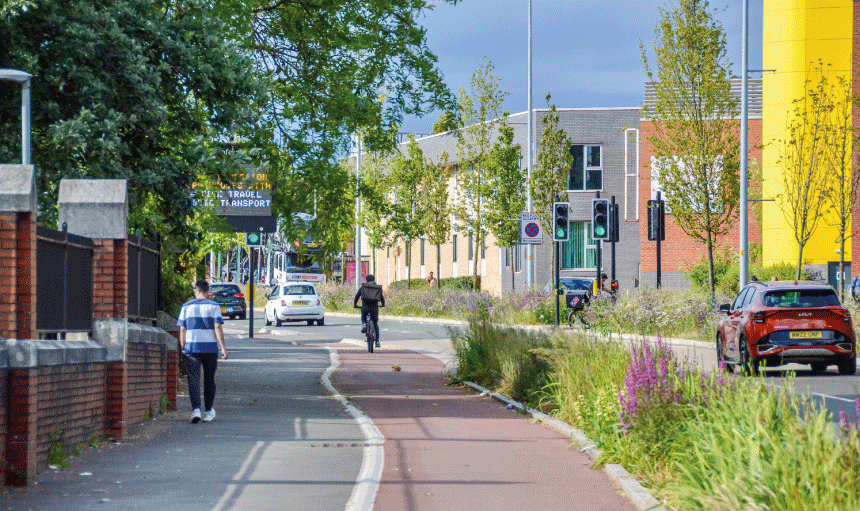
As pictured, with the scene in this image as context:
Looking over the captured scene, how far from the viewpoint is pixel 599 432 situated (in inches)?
427

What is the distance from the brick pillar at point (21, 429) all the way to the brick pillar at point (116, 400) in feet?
9.08

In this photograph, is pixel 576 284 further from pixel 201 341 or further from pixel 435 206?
pixel 201 341

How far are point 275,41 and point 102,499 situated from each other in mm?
11808

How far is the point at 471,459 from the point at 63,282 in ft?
13.5

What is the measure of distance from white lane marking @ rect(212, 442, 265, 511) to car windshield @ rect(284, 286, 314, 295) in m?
30.9

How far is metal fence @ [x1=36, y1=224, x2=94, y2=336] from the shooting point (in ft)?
33.9

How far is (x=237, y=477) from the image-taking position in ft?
31.8

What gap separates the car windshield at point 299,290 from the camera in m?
42.7

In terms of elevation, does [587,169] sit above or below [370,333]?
above

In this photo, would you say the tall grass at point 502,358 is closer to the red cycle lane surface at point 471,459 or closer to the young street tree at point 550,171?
the red cycle lane surface at point 471,459

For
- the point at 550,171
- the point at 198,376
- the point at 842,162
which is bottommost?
the point at 198,376

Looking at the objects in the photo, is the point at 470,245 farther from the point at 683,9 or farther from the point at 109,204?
the point at 109,204

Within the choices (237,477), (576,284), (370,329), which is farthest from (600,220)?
(237,477)

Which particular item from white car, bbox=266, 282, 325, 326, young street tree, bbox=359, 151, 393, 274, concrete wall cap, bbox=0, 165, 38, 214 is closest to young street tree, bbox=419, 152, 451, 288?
young street tree, bbox=359, 151, 393, 274
